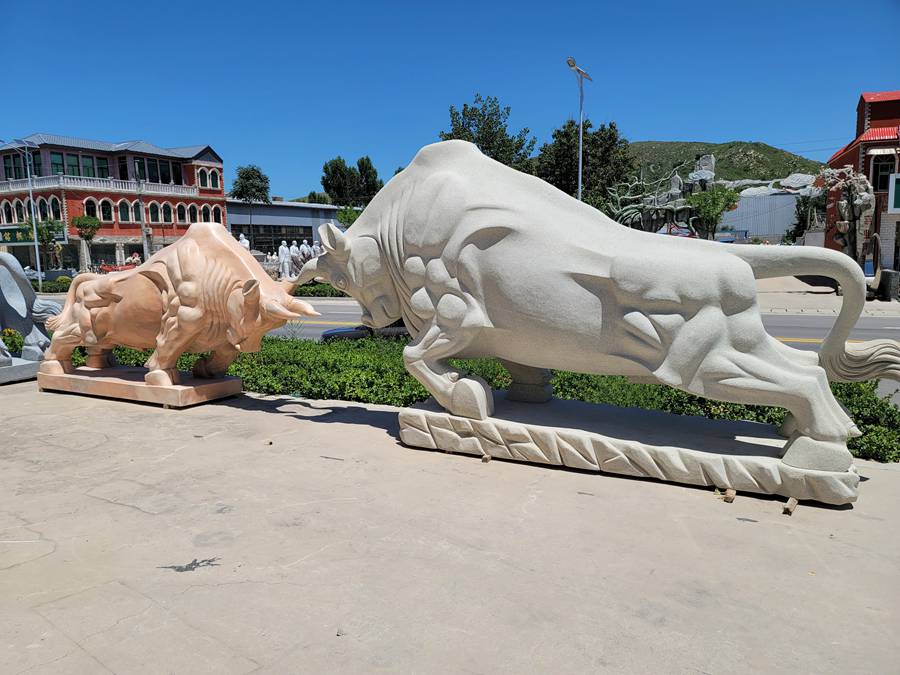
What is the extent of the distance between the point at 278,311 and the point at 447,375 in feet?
6.42

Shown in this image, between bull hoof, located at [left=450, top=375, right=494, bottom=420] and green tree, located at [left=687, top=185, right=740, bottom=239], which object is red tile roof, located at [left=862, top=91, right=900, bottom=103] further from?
bull hoof, located at [left=450, top=375, right=494, bottom=420]

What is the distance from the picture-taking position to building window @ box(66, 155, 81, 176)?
43625mm

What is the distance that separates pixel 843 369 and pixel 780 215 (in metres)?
56.4

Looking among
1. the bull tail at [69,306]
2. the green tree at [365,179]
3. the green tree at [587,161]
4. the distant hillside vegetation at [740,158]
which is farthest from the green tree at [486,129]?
the distant hillside vegetation at [740,158]

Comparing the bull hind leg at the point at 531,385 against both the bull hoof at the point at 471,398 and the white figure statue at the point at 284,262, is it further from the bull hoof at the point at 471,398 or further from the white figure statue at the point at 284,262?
the white figure statue at the point at 284,262

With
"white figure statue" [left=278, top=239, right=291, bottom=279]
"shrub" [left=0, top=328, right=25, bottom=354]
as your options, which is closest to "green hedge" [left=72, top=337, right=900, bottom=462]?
"shrub" [left=0, top=328, right=25, bottom=354]

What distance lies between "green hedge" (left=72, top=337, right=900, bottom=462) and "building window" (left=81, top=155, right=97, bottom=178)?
42.6 m

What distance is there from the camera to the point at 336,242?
558cm

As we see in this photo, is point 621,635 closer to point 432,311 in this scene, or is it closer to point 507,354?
point 507,354

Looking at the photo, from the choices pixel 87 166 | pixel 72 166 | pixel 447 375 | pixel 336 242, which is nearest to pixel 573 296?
pixel 447 375

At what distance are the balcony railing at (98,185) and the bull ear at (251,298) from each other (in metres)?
38.3

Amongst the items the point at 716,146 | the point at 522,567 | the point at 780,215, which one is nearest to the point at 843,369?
the point at 522,567

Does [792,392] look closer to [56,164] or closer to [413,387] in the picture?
[413,387]

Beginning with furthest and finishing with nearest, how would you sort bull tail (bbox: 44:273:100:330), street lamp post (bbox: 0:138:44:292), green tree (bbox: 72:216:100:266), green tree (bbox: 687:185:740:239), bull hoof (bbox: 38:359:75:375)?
green tree (bbox: 72:216:100:266) < street lamp post (bbox: 0:138:44:292) < green tree (bbox: 687:185:740:239) < bull hoof (bbox: 38:359:75:375) < bull tail (bbox: 44:273:100:330)
